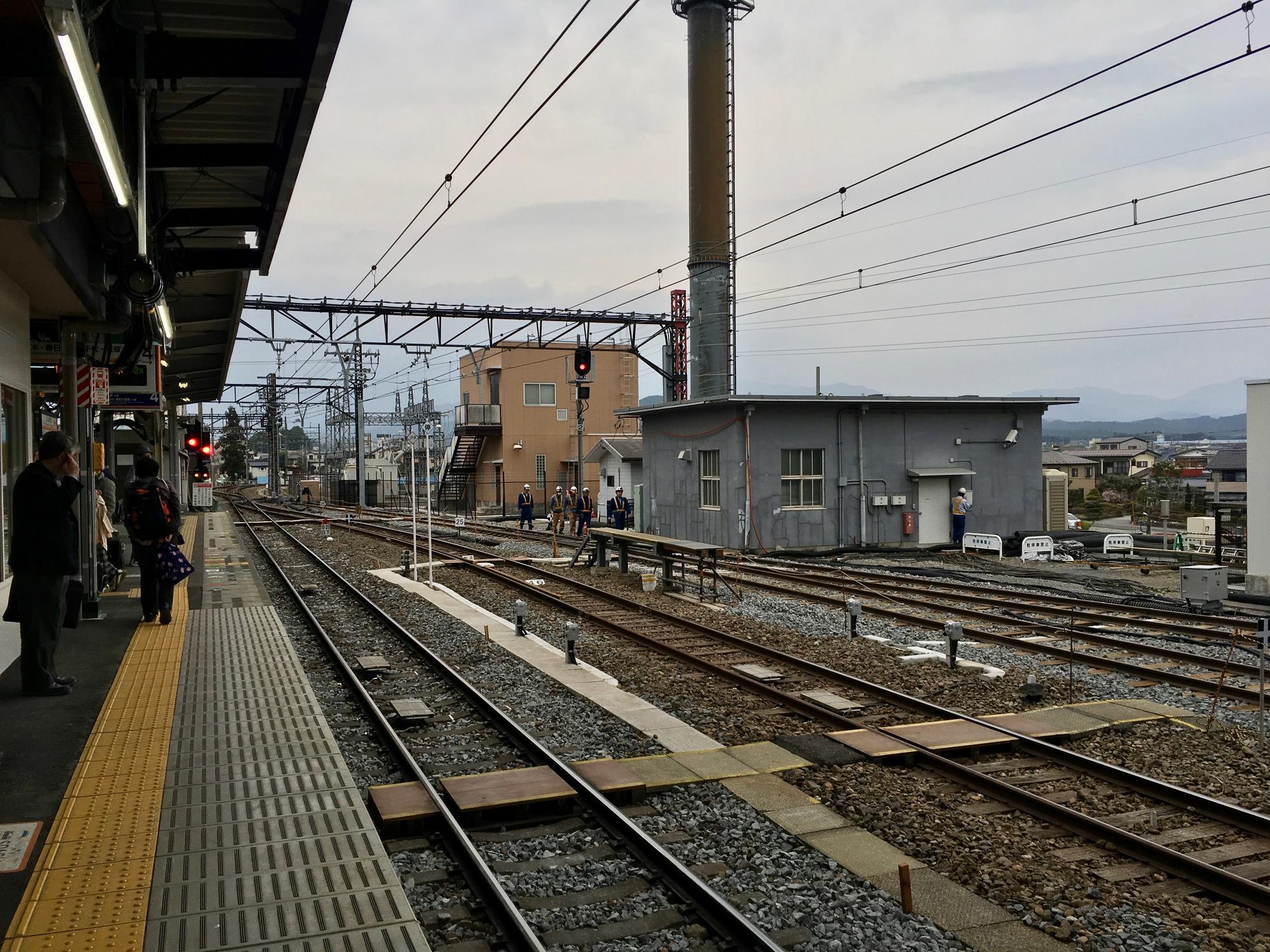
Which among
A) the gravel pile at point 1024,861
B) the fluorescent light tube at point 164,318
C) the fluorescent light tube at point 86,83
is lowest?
the gravel pile at point 1024,861

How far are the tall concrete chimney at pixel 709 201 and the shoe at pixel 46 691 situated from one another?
23597 mm

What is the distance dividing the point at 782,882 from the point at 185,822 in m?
2.96

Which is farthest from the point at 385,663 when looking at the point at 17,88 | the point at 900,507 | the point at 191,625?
the point at 900,507

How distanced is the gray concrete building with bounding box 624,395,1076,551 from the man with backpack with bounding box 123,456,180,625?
1464 centimetres

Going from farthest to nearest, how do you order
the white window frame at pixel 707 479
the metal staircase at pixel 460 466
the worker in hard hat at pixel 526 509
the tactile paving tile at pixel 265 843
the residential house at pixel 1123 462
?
the residential house at pixel 1123 462 → the metal staircase at pixel 460 466 → the worker in hard hat at pixel 526 509 → the white window frame at pixel 707 479 → the tactile paving tile at pixel 265 843

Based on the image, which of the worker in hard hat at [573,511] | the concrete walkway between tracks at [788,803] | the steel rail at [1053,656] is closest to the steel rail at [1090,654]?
the steel rail at [1053,656]

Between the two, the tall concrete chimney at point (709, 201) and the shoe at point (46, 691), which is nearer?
the shoe at point (46, 691)

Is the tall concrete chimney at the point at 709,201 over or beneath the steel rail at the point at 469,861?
over

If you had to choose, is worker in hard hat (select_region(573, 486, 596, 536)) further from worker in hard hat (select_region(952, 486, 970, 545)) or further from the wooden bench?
worker in hard hat (select_region(952, 486, 970, 545))

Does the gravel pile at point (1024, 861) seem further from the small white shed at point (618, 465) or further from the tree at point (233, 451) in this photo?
the tree at point (233, 451)

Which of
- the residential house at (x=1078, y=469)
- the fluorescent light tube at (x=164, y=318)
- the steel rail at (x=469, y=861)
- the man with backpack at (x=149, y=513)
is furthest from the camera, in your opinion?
the residential house at (x=1078, y=469)

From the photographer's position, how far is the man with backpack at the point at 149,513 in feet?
33.1

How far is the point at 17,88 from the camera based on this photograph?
652 centimetres

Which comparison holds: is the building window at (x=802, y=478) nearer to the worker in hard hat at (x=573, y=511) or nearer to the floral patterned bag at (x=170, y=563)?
the worker in hard hat at (x=573, y=511)
